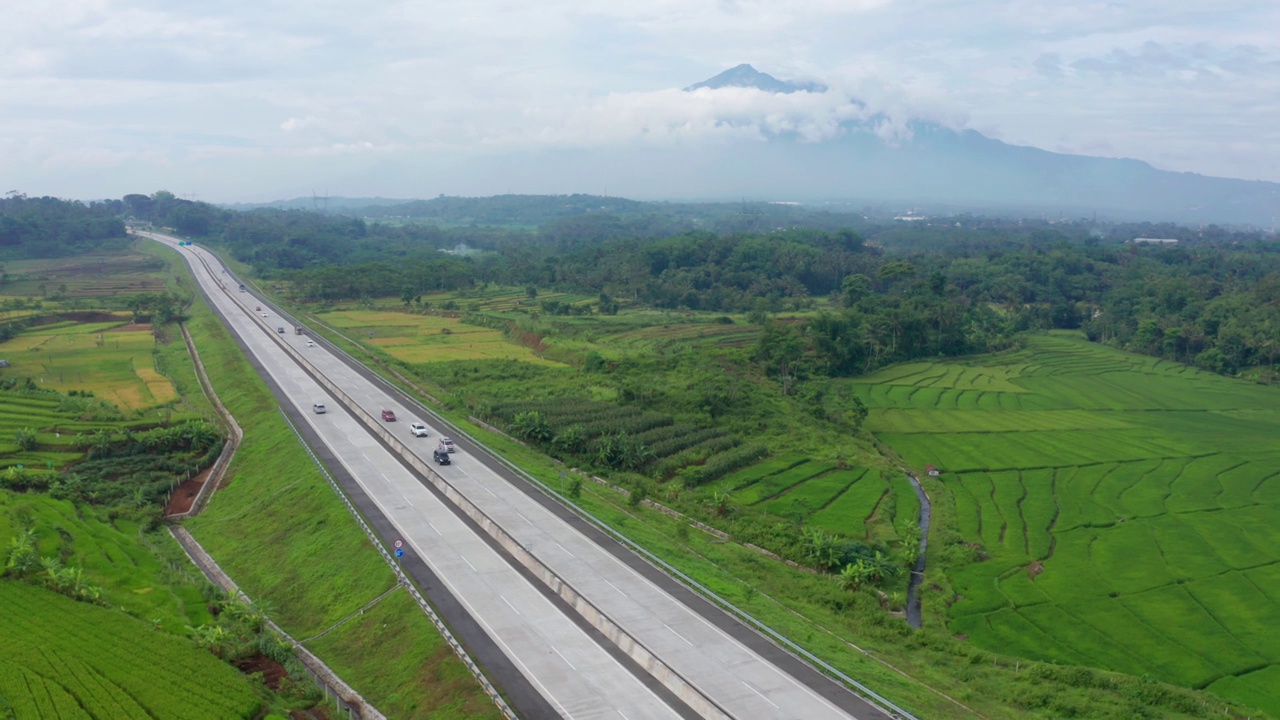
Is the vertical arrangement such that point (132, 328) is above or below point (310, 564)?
above

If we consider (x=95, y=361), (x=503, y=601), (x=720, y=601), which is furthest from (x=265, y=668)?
(x=95, y=361)

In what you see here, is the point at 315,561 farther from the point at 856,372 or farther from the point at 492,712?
the point at 856,372

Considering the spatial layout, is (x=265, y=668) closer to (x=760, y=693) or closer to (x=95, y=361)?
(x=760, y=693)

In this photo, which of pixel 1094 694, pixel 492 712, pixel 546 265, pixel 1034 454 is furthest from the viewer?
pixel 546 265

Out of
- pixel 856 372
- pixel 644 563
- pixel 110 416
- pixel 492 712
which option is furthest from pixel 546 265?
pixel 492 712

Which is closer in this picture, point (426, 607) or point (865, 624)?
point (426, 607)

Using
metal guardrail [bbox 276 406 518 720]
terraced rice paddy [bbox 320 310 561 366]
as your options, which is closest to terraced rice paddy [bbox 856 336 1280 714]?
metal guardrail [bbox 276 406 518 720]
